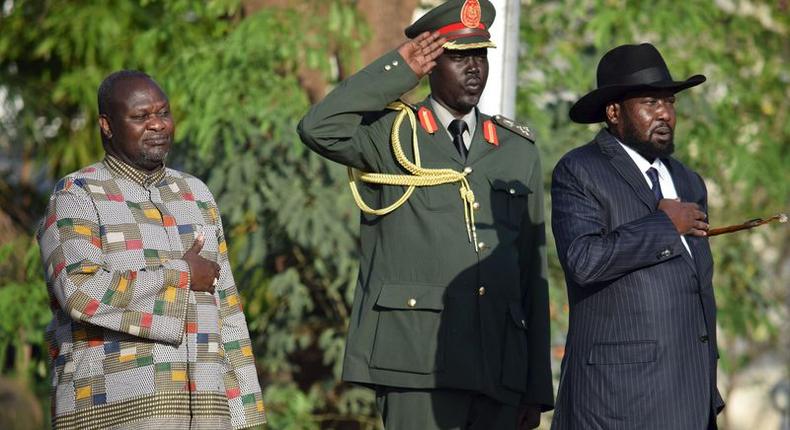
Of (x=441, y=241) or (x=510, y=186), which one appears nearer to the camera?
(x=441, y=241)

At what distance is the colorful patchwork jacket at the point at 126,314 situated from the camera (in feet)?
16.0

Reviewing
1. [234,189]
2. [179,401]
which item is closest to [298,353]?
[234,189]

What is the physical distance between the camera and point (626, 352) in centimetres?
511

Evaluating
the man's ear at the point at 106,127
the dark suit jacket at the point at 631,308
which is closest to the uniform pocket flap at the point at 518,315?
the dark suit jacket at the point at 631,308

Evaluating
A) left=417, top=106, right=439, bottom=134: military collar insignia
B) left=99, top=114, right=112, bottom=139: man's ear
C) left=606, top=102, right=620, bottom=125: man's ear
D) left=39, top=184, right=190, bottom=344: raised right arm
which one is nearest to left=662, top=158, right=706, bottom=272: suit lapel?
left=606, top=102, right=620, bottom=125: man's ear

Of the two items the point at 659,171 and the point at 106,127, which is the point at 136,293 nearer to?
the point at 106,127

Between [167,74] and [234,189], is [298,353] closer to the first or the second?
[234,189]

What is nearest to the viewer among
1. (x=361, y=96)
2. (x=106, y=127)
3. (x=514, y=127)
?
(x=106, y=127)

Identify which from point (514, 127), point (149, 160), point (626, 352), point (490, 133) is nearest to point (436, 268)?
point (490, 133)

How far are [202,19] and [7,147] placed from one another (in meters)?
2.29

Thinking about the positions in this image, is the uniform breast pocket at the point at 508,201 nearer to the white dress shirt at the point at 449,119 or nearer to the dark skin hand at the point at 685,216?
the white dress shirt at the point at 449,119

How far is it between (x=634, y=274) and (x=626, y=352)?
0.83ft

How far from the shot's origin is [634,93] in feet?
17.4

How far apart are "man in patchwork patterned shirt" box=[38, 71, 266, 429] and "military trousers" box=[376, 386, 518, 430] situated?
1.87 feet
